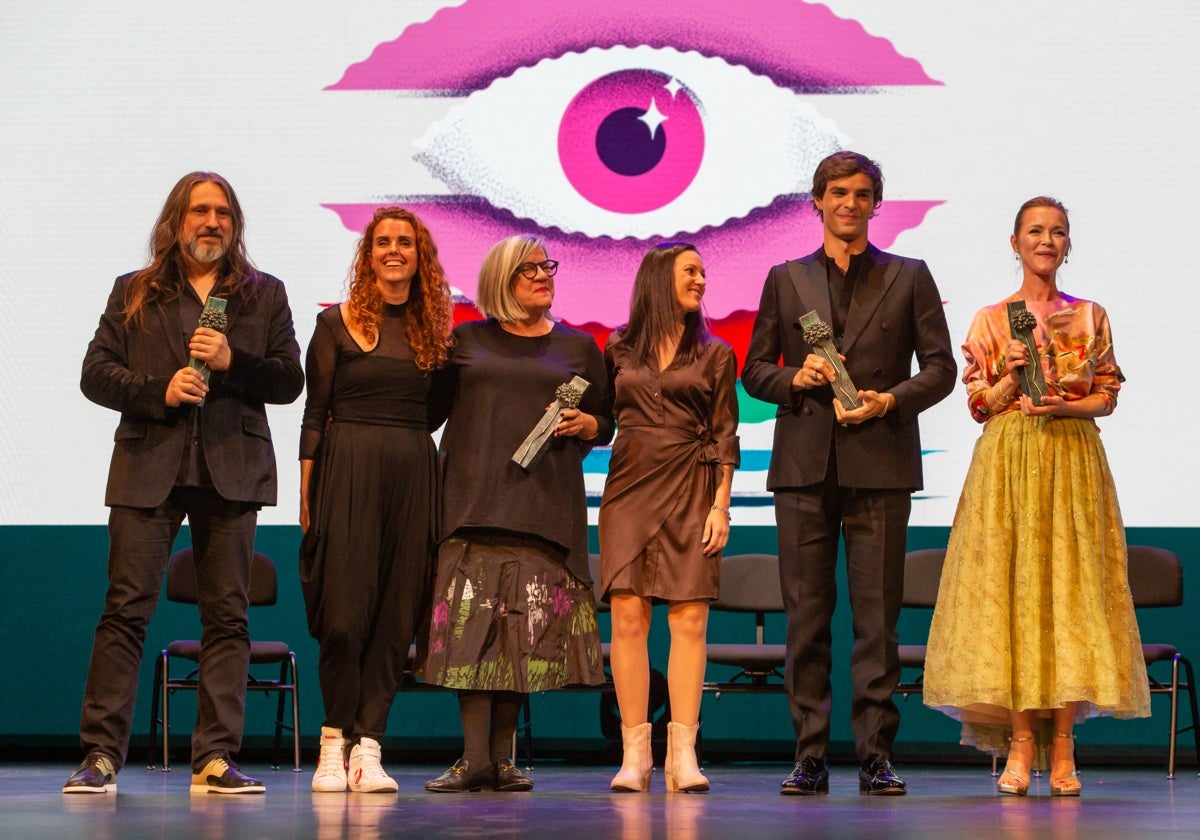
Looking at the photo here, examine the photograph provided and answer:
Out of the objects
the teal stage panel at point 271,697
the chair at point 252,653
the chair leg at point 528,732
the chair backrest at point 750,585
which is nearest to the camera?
the chair at point 252,653

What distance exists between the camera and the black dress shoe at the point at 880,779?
3646mm

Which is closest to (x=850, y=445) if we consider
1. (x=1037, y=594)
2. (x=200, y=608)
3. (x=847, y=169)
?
(x=1037, y=594)

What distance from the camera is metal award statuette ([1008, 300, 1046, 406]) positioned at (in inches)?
146

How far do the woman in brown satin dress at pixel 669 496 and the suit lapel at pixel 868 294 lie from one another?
0.35 m

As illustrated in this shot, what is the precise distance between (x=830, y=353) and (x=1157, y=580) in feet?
8.32

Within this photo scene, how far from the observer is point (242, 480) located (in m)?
3.72

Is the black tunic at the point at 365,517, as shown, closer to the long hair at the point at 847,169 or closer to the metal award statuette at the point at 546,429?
the metal award statuette at the point at 546,429

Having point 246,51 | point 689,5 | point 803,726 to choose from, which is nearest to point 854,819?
point 803,726

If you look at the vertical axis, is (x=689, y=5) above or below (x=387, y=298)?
above

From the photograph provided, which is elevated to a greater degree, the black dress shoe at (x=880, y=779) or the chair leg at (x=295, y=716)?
the black dress shoe at (x=880, y=779)

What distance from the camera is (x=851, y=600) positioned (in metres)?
3.74

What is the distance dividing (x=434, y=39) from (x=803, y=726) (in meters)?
3.53

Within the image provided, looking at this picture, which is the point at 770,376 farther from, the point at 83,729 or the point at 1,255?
the point at 1,255

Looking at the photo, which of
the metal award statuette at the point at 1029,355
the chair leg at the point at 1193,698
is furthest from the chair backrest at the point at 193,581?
the chair leg at the point at 1193,698
